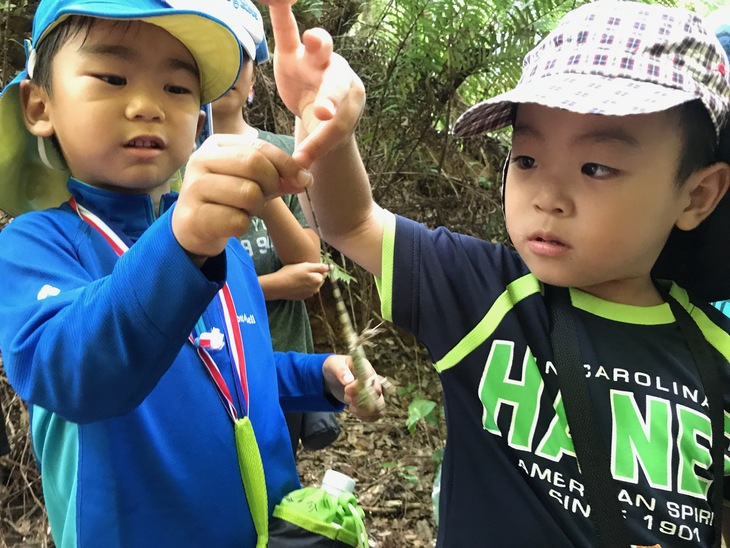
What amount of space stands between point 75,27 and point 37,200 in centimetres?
35

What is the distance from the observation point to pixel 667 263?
3.97 feet

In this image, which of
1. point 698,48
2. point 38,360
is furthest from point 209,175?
point 698,48

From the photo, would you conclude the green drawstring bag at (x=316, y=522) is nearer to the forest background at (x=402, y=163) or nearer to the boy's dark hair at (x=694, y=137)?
the boy's dark hair at (x=694, y=137)

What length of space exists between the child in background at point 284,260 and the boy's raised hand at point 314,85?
824 millimetres

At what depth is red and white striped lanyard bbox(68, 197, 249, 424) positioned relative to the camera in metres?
0.98

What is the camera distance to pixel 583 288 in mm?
1128

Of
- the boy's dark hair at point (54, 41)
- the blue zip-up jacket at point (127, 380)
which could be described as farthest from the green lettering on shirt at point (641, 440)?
the boy's dark hair at point (54, 41)

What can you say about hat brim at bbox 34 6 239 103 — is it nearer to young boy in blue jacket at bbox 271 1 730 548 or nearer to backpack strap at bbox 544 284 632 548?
young boy in blue jacket at bbox 271 1 730 548

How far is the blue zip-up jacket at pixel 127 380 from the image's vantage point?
69 centimetres

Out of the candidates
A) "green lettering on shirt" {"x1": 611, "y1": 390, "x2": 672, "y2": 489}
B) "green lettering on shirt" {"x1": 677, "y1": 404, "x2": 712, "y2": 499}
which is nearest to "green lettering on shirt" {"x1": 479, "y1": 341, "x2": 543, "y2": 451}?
"green lettering on shirt" {"x1": 611, "y1": 390, "x2": 672, "y2": 489}

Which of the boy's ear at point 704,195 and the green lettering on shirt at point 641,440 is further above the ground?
the boy's ear at point 704,195

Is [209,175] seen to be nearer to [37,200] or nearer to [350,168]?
[350,168]

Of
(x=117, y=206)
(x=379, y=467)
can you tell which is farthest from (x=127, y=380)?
(x=379, y=467)

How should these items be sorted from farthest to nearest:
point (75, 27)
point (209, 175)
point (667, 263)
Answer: point (667, 263) → point (75, 27) → point (209, 175)
